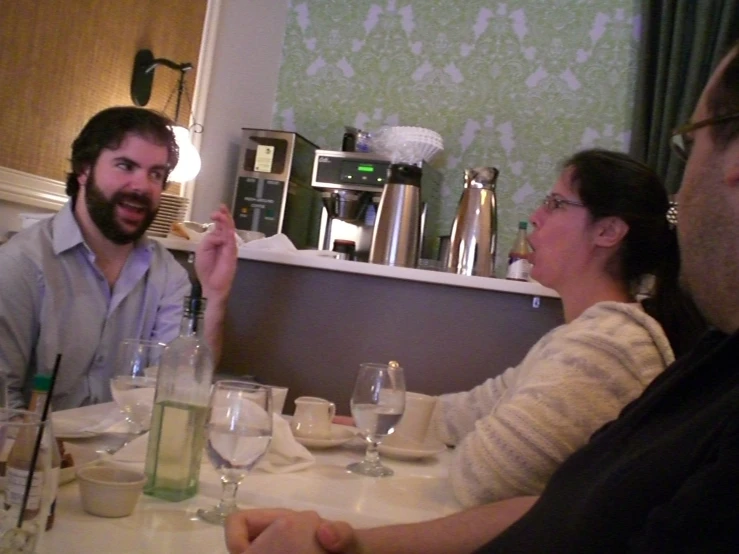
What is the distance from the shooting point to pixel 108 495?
0.75 meters

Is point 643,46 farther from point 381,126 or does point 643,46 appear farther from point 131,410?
point 131,410

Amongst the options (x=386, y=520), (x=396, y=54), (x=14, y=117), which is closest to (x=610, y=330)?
(x=386, y=520)

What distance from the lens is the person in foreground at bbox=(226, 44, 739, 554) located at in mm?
476

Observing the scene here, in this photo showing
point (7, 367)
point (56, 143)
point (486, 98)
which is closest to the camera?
point (7, 367)

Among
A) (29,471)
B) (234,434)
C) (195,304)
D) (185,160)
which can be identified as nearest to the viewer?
(29,471)

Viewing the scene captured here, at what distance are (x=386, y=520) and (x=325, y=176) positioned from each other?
2.46 m

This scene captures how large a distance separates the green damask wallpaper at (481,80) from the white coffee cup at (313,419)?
2.16m

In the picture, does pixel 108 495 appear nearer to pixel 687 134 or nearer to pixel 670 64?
pixel 687 134

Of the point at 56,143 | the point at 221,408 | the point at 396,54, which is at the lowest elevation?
the point at 221,408

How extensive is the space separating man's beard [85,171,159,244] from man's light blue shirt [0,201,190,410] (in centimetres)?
5

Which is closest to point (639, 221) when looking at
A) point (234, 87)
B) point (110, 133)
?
point (110, 133)

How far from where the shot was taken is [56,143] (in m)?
2.33

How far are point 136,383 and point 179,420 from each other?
21 cm

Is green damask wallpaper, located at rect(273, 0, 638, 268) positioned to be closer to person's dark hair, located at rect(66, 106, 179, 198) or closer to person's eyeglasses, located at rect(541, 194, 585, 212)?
person's dark hair, located at rect(66, 106, 179, 198)
